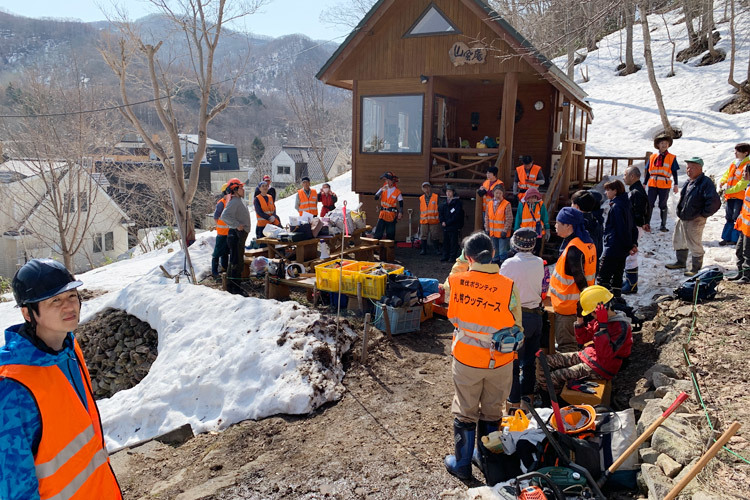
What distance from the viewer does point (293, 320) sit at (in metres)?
7.05

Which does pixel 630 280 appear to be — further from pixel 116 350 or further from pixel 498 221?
pixel 116 350

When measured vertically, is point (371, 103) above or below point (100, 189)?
above

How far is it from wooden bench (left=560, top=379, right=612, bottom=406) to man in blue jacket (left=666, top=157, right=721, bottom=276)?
4448mm

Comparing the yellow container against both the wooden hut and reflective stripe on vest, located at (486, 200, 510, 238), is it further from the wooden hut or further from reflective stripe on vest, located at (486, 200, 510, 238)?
the wooden hut

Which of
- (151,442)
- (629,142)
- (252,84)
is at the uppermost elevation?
(252,84)

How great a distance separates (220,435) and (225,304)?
294 centimetres

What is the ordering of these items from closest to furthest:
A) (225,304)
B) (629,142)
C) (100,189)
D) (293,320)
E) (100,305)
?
(293,320), (225,304), (100,305), (629,142), (100,189)

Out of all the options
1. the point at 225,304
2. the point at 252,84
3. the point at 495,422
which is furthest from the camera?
the point at 252,84

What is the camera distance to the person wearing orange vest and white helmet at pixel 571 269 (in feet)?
17.7

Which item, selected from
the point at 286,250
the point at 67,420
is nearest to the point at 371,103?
the point at 286,250

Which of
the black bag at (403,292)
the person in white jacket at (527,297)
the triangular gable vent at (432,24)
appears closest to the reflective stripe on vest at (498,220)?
the black bag at (403,292)

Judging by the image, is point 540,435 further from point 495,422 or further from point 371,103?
point 371,103

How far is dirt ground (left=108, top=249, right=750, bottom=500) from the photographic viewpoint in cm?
424

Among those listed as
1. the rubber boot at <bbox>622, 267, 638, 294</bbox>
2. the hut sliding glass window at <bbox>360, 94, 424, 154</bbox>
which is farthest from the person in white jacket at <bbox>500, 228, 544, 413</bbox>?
the hut sliding glass window at <bbox>360, 94, 424, 154</bbox>
